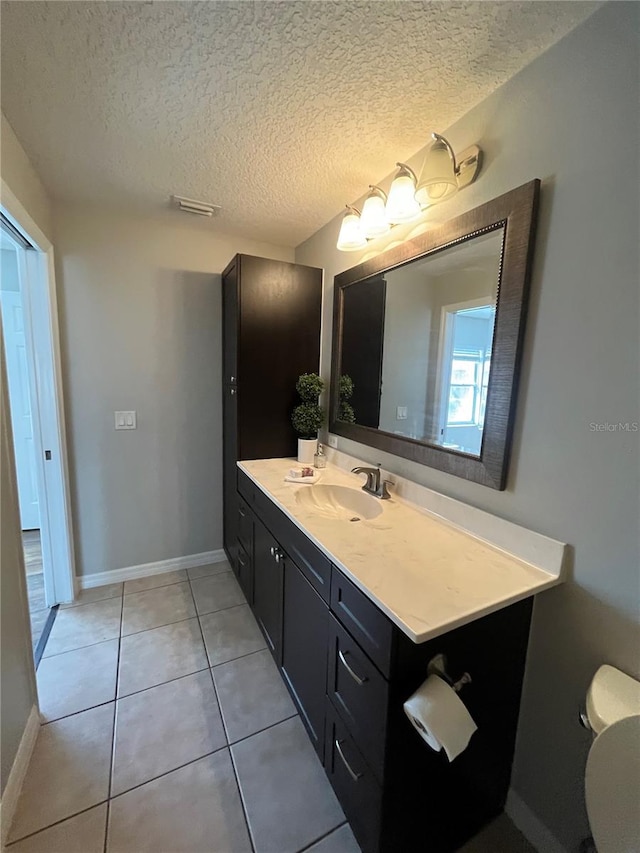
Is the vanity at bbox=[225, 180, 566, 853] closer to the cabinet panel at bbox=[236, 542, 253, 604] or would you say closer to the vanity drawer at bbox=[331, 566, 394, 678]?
the vanity drawer at bbox=[331, 566, 394, 678]

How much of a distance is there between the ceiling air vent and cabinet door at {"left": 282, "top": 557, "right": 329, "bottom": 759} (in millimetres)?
1896

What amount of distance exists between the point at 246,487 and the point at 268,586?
→ 546 mm

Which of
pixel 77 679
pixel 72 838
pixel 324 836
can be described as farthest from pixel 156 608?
pixel 324 836

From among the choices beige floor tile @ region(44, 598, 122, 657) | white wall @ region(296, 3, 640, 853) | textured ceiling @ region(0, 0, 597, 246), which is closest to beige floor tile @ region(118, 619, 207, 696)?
beige floor tile @ region(44, 598, 122, 657)

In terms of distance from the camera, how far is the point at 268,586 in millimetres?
1669

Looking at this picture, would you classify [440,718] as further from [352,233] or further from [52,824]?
[352,233]

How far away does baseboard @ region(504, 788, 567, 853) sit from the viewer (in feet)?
3.40

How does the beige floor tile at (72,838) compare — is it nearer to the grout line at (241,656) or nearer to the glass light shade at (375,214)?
the grout line at (241,656)

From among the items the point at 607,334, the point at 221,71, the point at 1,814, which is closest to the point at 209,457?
the point at 1,814

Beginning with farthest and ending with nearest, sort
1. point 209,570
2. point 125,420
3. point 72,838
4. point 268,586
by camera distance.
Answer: point 209,570
point 125,420
point 268,586
point 72,838

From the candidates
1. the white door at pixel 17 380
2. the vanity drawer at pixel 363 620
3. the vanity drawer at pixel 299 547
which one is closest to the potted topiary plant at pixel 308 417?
the vanity drawer at pixel 299 547

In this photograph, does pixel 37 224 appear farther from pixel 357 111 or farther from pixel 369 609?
pixel 369 609

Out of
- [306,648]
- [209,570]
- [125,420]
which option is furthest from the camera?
[209,570]

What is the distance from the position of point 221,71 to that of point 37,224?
47.1 inches
